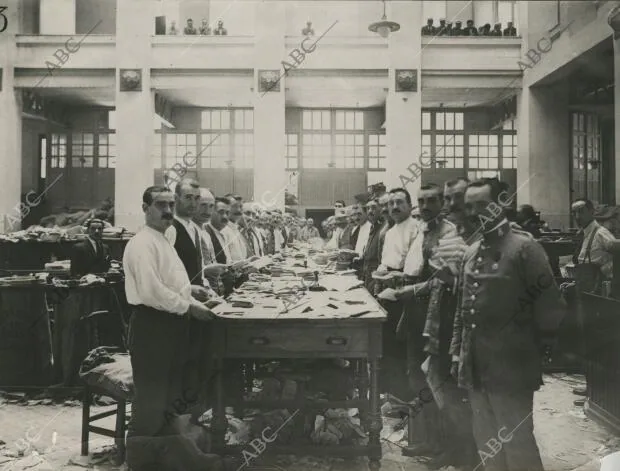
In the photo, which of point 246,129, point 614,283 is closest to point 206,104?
point 246,129

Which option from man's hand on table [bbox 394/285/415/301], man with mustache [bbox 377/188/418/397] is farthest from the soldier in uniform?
man with mustache [bbox 377/188/418/397]

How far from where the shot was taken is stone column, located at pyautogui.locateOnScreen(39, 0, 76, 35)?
1409 cm

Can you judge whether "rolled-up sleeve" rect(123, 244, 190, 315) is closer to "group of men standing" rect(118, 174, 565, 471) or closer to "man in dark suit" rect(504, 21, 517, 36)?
"group of men standing" rect(118, 174, 565, 471)

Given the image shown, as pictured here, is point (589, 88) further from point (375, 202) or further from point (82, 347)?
point (82, 347)

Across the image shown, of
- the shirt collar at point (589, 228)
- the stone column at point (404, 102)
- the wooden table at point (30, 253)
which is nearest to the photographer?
the shirt collar at point (589, 228)

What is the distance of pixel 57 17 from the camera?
14266mm

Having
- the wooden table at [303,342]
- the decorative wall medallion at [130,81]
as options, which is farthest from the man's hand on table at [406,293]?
the decorative wall medallion at [130,81]

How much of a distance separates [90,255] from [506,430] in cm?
536

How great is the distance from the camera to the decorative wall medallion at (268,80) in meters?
13.7

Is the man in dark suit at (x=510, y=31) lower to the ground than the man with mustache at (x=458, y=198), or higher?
higher

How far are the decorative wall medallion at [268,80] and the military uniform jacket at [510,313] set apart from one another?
11.7 meters

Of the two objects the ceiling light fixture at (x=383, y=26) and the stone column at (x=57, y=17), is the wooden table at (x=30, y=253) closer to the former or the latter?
the ceiling light fixture at (x=383, y=26)

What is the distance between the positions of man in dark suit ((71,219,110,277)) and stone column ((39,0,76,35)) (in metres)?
9.62

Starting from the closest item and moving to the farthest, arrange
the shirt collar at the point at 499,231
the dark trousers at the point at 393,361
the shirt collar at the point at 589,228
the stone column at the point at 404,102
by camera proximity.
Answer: the shirt collar at the point at 499,231 → the dark trousers at the point at 393,361 → the shirt collar at the point at 589,228 → the stone column at the point at 404,102
